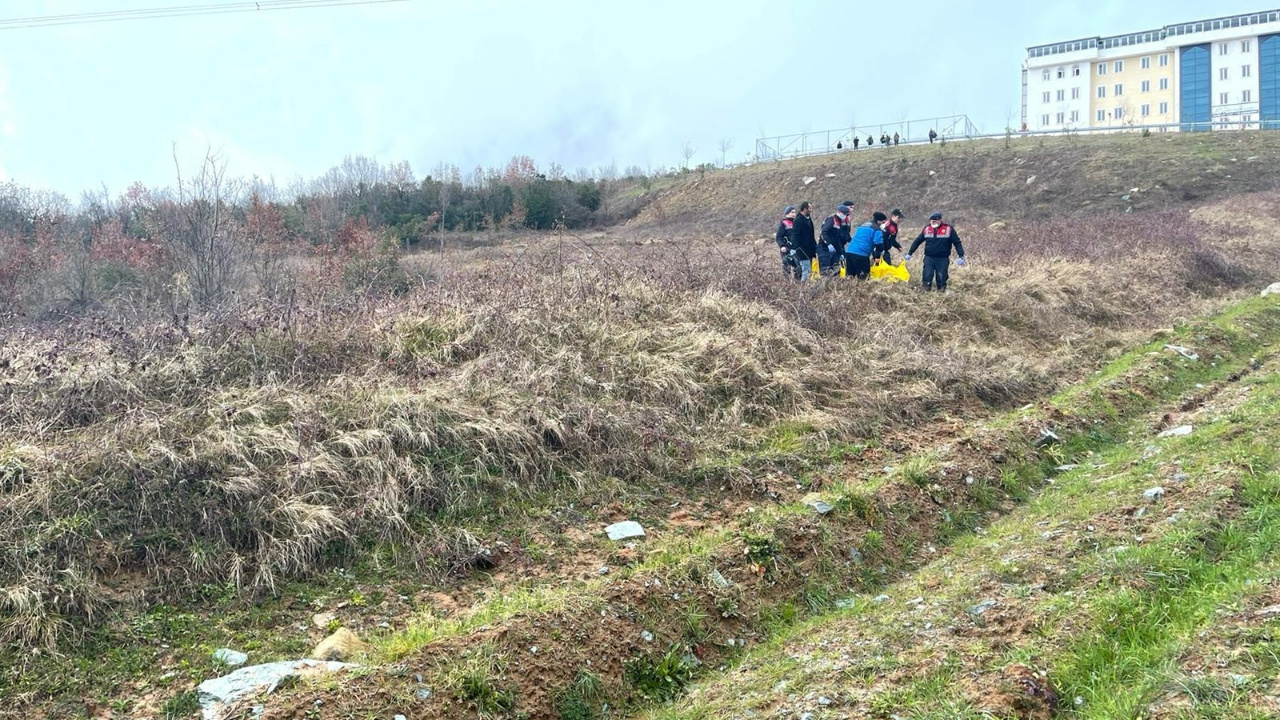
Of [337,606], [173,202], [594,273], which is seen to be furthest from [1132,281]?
[173,202]

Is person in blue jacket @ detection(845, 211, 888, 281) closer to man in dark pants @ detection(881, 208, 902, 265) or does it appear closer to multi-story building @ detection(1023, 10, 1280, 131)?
man in dark pants @ detection(881, 208, 902, 265)

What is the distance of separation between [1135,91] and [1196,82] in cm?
438

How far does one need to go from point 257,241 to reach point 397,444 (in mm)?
8759

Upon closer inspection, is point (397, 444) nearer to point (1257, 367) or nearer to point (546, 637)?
point (546, 637)

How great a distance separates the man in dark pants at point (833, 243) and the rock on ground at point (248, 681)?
386 inches

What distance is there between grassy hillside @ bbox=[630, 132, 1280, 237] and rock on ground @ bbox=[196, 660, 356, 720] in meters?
27.4

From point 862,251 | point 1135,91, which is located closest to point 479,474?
point 862,251

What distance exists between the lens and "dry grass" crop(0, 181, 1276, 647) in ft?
16.1

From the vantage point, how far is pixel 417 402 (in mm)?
6363

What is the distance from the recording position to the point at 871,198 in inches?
1501

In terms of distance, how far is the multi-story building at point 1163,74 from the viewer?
66.6 metres

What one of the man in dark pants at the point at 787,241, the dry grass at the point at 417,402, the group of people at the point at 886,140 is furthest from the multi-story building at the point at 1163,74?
the dry grass at the point at 417,402

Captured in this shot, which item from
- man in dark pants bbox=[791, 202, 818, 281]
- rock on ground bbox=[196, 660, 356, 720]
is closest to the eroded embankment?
rock on ground bbox=[196, 660, 356, 720]

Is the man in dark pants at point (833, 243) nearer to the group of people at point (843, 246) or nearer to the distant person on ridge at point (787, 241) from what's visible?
the group of people at point (843, 246)
